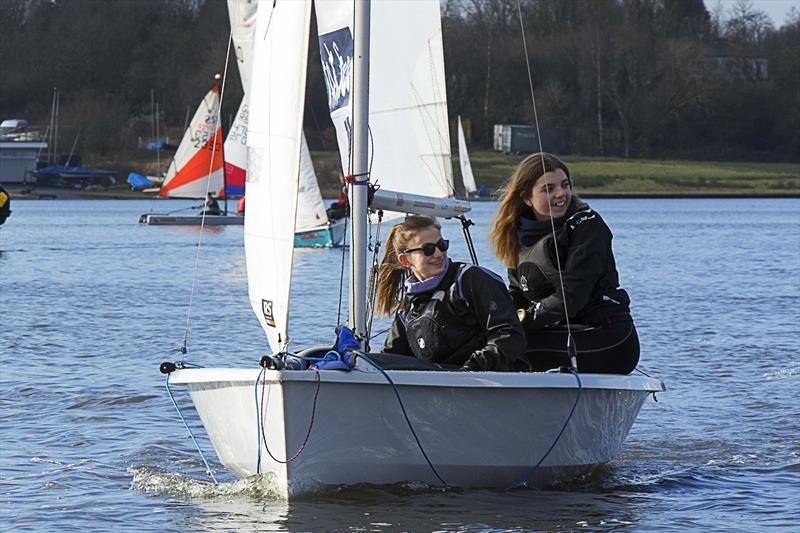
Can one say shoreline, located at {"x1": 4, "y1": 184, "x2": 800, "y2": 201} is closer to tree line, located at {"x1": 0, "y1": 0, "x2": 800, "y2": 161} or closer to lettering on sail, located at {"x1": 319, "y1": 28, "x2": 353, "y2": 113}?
tree line, located at {"x1": 0, "y1": 0, "x2": 800, "y2": 161}

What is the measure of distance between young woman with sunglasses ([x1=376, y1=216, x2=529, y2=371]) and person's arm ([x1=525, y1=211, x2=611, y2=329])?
42 cm

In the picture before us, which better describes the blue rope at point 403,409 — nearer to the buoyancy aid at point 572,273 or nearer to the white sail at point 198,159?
the buoyancy aid at point 572,273

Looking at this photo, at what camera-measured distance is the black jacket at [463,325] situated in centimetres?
679

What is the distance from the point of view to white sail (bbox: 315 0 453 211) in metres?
8.92

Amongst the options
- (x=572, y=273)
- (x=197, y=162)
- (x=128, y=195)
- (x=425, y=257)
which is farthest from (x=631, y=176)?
(x=425, y=257)

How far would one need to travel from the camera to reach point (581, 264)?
718cm

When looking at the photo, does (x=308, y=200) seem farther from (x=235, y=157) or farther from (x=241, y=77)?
(x=235, y=157)

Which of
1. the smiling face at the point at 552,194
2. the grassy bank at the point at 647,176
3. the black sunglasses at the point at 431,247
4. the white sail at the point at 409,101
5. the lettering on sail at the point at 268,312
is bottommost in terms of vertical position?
the grassy bank at the point at 647,176

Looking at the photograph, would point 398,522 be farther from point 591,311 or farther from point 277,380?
point 591,311

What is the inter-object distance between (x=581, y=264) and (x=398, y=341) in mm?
979

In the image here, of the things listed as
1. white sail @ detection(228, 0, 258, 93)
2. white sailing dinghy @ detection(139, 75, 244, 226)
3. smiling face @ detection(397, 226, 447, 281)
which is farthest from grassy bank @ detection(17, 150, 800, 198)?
→ smiling face @ detection(397, 226, 447, 281)

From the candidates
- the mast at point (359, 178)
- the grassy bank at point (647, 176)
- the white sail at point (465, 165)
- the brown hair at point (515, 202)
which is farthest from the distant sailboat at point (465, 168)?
the mast at point (359, 178)

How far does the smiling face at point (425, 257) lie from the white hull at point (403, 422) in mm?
630

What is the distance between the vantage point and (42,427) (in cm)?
974
